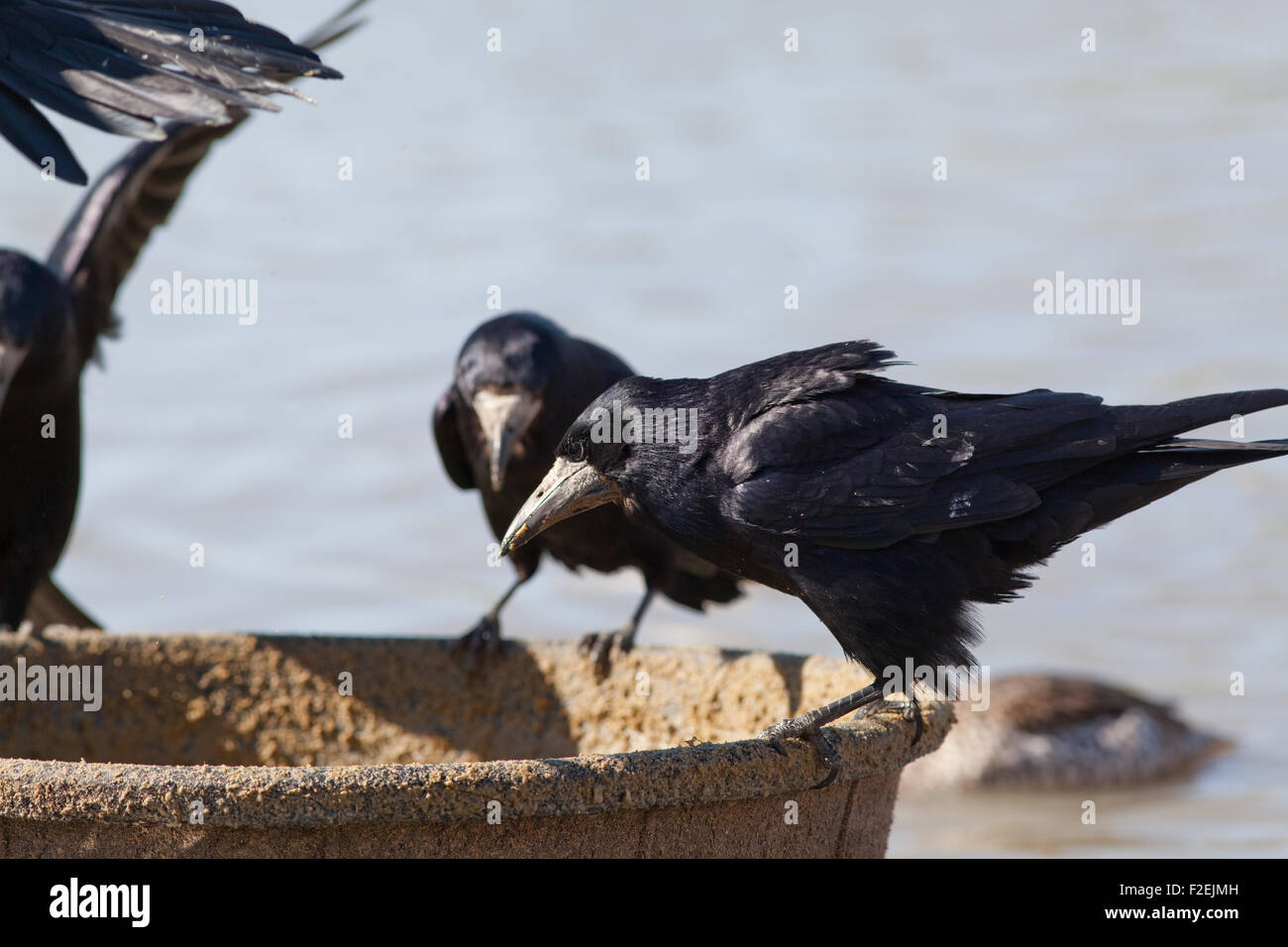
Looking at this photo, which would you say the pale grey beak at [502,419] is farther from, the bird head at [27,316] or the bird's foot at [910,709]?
the bird's foot at [910,709]

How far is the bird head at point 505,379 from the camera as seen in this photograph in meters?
4.62

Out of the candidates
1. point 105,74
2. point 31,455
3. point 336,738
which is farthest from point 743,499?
point 31,455

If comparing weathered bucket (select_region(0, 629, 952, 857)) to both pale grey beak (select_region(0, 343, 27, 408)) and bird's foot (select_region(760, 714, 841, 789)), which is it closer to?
bird's foot (select_region(760, 714, 841, 789))

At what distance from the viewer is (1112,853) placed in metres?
6.21

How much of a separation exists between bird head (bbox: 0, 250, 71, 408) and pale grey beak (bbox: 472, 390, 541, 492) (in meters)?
1.38

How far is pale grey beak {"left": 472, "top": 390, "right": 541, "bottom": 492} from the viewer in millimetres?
4586

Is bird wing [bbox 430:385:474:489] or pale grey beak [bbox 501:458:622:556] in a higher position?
bird wing [bbox 430:385:474:489]

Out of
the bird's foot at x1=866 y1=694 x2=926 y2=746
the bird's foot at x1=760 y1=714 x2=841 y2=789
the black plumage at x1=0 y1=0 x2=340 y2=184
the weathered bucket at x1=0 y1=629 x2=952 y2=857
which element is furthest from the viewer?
the black plumage at x1=0 y1=0 x2=340 y2=184

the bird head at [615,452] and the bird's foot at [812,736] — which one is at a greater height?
the bird head at [615,452]

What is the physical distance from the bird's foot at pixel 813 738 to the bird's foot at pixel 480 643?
1.29m

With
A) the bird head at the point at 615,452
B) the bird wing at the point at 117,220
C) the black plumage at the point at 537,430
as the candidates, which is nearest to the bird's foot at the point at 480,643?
the black plumage at the point at 537,430
